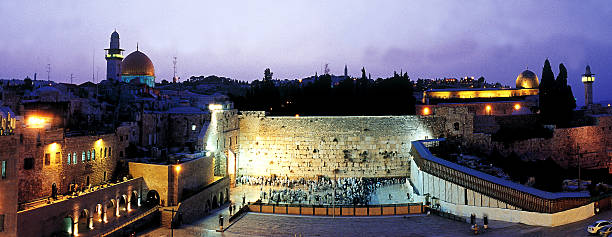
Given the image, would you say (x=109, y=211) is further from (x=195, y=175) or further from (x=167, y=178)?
(x=195, y=175)

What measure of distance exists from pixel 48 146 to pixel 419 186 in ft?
57.0

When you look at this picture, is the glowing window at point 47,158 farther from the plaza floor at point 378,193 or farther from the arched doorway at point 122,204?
the plaza floor at point 378,193

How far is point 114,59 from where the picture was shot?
42562mm

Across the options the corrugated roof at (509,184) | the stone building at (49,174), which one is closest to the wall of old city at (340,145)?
the corrugated roof at (509,184)

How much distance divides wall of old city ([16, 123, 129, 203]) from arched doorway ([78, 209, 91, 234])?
1.20m

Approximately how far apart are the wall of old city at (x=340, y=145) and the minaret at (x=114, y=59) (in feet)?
67.4

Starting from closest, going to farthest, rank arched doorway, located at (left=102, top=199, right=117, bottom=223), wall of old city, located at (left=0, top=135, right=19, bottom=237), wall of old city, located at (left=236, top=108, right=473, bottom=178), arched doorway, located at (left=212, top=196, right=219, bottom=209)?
wall of old city, located at (left=0, top=135, right=19, bottom=237) → arched doorway, located at (left=102, top=199, right=117, bottom=223) → arched doorway, located at (left=212, top=196, right=219, bottom=209) → wall of old city, located at (left=236, top=108, right=473, bottom=178)

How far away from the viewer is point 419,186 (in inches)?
912

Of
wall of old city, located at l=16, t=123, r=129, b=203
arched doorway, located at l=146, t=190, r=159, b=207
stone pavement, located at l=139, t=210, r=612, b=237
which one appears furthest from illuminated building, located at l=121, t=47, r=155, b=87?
stone pavement, located at l=139, t=210, r=612, b=237

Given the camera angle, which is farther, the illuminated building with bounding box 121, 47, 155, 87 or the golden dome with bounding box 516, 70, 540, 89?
the golden dome with bounding box 516, 70, 540, 89

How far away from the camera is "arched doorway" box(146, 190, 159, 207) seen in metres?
19.7

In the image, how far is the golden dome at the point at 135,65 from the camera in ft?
133

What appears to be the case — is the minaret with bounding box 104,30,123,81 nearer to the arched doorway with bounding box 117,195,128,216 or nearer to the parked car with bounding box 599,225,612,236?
the arched doorway with bounding box 117,195,128,216

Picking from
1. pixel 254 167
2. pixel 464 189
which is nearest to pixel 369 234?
pixel 464 189
